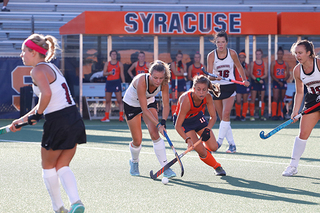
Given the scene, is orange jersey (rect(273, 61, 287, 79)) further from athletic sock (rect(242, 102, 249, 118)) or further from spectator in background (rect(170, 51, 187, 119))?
spectator in background (rect(170, 51, 187, 119))

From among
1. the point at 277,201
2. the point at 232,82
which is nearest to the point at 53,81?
the point at 277,201

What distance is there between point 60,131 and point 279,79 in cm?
874

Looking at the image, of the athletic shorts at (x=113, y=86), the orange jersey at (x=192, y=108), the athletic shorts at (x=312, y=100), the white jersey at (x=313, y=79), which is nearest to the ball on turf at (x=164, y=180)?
the orange jersey at (x=192, y=108)

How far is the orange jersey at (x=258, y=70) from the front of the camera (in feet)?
34.6

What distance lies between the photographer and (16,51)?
43.4 feet

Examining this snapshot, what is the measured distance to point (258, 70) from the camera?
10.6m

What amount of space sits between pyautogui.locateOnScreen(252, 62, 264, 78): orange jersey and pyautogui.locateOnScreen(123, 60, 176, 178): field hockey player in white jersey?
6.69 m

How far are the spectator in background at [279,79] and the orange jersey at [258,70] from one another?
0.27m

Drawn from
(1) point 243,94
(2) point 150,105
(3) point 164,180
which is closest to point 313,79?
(2) point 150,105

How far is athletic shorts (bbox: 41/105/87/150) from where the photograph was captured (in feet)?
8.63

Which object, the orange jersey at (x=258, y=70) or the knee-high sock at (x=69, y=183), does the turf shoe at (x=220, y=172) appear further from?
the orange jersey at (x=258, y=70)

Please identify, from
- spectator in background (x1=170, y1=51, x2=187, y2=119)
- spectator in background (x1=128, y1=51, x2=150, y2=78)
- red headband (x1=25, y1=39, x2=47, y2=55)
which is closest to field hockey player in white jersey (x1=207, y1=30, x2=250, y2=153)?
red headband (x1=25, y1=39, x2=47, y2=55)

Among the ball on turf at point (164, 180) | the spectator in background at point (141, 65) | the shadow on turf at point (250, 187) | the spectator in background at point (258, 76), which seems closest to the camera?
the shadow on turf at point (250, 187)

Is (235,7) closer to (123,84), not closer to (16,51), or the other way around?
(123,84)
